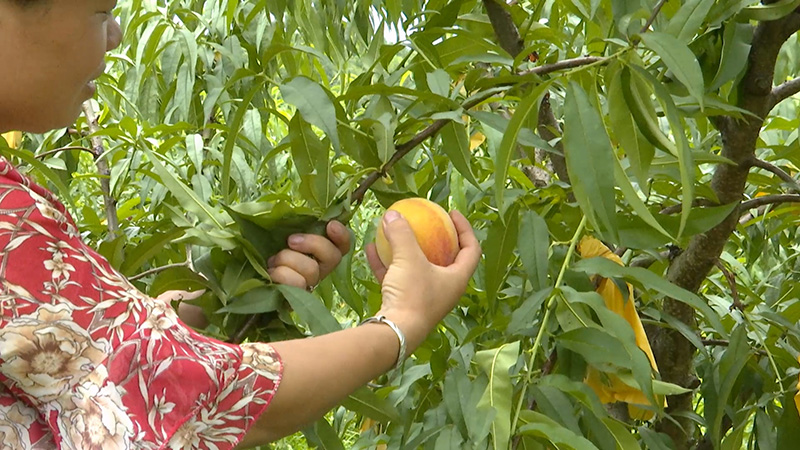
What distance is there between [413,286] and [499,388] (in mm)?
102

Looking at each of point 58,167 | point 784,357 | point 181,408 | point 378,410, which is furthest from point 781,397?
point 58,167

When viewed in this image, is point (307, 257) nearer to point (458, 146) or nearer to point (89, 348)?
point (458, 146)

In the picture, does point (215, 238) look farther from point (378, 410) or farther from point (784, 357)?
point (784, 357)

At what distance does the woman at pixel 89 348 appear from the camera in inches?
19.6

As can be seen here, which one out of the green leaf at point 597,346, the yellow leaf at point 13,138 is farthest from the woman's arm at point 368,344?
the yellow leaf at point 13,138

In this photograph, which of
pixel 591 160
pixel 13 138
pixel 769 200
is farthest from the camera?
pixel 13 138

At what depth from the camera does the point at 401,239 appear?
2.33ft

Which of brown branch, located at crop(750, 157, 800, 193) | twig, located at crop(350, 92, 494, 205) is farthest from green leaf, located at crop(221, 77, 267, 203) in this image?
brown branch, located at crop(750, 157, 800, 193)

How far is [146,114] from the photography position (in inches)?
53.8

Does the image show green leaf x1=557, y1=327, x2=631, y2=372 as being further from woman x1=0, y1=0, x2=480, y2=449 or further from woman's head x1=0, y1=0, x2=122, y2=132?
woman's head x1=0, y1=0, x2=122, y2=132

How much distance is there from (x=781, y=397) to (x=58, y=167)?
3.03 ft

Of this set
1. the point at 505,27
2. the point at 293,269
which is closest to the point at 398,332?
the point at 293,269

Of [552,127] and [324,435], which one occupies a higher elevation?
[552,127]

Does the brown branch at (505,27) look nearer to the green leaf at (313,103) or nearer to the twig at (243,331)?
the green leaf at (313,103)
